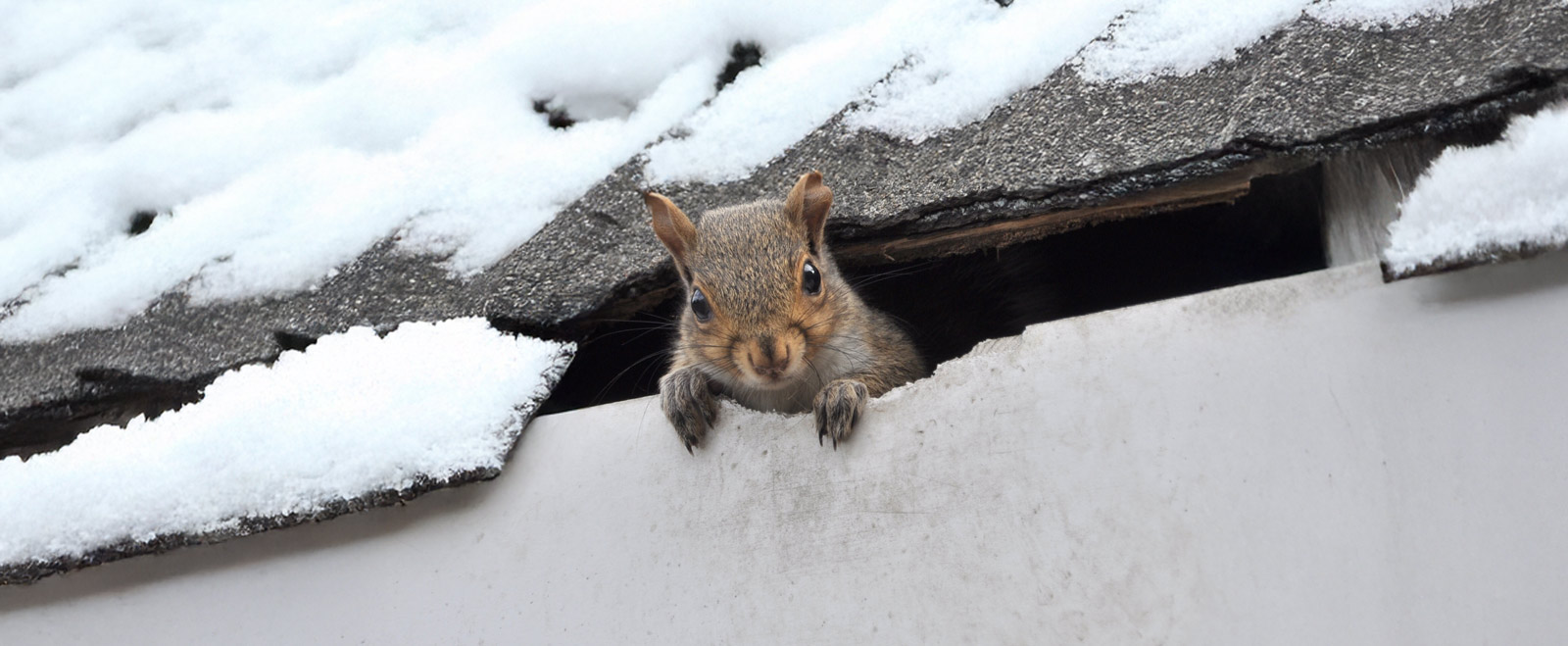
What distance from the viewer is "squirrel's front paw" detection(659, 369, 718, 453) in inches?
59.6

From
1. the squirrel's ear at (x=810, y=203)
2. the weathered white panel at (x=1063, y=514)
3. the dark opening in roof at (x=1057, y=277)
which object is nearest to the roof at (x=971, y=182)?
the squirrel's ear at (x=810, y=203)

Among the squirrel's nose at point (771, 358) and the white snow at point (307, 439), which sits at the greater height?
the squirrel's nose at point (771, 358)

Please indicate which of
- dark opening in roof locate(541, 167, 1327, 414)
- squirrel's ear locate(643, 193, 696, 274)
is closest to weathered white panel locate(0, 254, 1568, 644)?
squirrel's ear locate(643, 193, 696, 274)

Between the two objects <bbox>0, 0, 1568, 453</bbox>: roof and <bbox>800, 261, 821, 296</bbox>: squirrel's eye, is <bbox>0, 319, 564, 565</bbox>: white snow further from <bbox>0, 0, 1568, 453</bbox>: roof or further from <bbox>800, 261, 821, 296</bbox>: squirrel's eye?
<bbox>800, 261, 821, 296</bbox>: squirrel's eye

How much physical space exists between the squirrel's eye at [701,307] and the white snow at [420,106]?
186mm

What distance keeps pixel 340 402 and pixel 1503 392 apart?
1.48 meters

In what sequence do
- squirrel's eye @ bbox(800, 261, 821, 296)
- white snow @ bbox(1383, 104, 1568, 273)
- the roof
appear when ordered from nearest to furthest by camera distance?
white snow @ bbox(1383, 104, 1568, 273)
the roof
squirrel's eye @ bbox(800, 261, 821, 296)

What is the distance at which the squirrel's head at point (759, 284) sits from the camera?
1.58 m

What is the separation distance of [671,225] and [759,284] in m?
0.16

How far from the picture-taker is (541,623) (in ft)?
4.86

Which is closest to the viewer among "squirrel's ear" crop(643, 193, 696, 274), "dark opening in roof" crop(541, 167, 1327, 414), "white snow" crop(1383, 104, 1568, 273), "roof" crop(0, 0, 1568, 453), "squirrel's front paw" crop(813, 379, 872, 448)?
"white snow" crop(1383, 104, 1568, 273)

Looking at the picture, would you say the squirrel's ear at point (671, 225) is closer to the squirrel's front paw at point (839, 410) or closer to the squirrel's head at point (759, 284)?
the squirrel's head at point (759, 284)

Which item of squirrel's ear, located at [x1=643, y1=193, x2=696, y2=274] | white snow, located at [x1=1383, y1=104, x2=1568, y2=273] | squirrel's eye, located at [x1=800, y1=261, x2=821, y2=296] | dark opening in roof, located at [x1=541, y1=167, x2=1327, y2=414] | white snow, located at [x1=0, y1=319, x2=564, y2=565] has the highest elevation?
white snow, located at [x1=1383, y1=104, x2=1568, y2=273]

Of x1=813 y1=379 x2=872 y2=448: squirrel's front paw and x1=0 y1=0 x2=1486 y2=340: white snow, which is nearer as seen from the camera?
x1=813 y1=379 x2=872 y2=448: squirrel's front paw
